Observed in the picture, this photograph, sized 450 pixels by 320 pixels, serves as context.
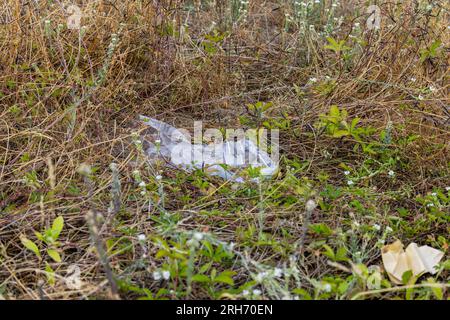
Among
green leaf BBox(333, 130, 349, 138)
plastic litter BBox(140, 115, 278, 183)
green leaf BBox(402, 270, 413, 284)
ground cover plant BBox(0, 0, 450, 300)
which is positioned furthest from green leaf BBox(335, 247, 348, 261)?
green leaf BBox(333, 130, 349, 138)

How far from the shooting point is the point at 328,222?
2.09 m

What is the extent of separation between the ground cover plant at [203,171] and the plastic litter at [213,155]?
71mm

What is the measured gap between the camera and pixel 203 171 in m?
2.37

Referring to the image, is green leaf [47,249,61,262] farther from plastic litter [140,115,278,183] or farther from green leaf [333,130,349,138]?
green leaf [333,130,349,138]

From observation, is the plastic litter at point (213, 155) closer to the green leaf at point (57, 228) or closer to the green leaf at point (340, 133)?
the green leaf at point (340, 133)

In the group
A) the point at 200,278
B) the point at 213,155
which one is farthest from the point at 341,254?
the point at 213,155

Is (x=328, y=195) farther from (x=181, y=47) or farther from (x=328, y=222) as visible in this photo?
(x=181, y=47)

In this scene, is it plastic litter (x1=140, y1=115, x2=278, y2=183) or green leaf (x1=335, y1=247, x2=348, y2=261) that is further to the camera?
plastic litter (x1=140, y1=115, x2=278, y2=183)

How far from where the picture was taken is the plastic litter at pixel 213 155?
7.90ft

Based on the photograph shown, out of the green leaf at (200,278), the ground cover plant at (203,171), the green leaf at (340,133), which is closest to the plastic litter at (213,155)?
the ground cover plant at (203,171)

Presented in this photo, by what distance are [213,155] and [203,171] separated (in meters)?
0.19

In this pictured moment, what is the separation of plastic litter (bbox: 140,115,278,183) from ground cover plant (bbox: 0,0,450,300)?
0.07m

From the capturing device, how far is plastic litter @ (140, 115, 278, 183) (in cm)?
241
